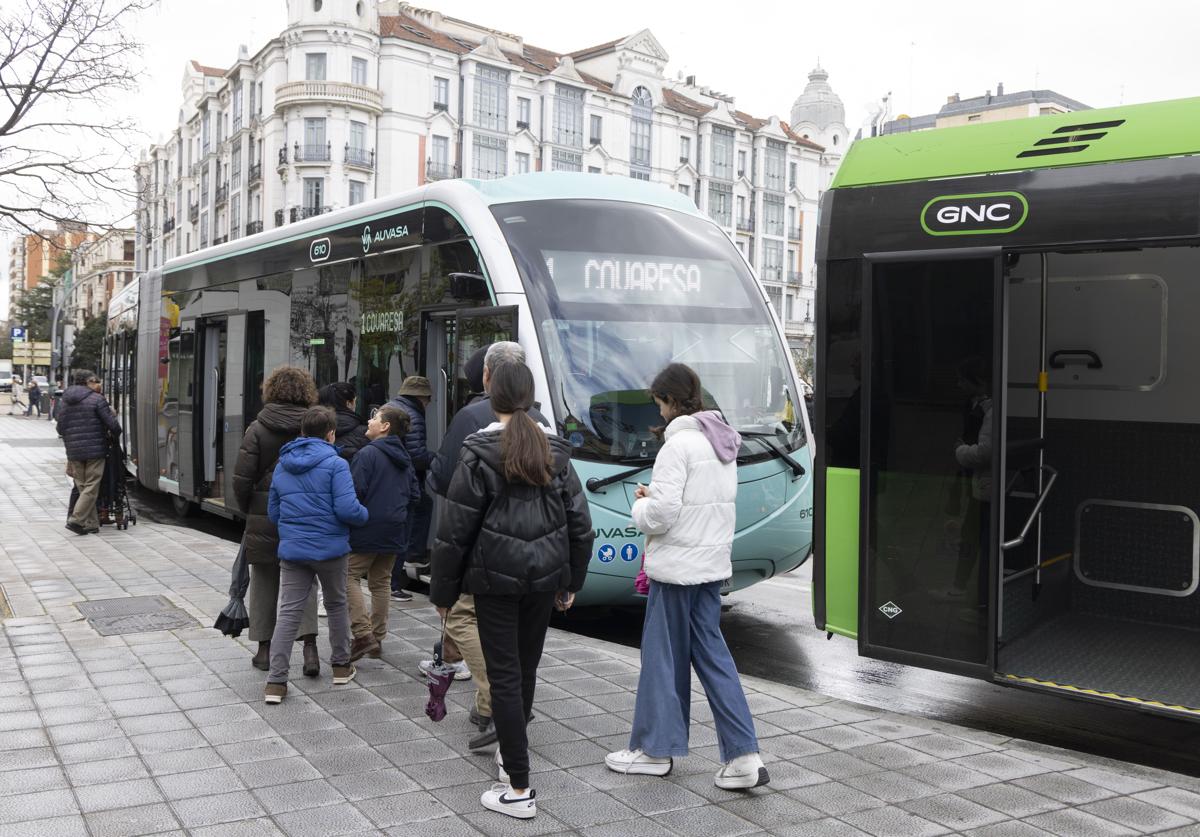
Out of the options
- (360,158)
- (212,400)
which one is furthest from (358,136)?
(212,400)

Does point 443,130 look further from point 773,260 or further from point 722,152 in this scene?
point 773,260

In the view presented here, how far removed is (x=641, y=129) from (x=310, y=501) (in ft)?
215

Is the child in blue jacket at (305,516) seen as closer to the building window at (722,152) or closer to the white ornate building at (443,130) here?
the white ornate building at (443,130)

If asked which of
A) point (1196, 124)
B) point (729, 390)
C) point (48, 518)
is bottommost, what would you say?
point (48, 518)

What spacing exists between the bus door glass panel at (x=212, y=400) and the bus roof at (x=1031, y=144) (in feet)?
28.5

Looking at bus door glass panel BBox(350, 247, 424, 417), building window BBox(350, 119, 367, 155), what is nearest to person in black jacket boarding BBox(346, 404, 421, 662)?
bus door glass panel BBox(350, 247, 424, 417)

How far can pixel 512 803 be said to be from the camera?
4355mm

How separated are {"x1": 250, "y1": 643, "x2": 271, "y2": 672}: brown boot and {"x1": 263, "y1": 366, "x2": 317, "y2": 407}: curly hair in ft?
4.58

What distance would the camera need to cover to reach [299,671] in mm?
6574

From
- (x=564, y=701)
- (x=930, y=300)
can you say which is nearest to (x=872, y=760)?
(x=564, y=701)

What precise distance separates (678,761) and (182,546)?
8.01m

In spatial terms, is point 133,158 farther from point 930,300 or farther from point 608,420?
point 930,300

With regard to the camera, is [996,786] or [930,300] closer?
[996,786]

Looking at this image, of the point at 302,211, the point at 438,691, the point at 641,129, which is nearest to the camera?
the point at 438,691
